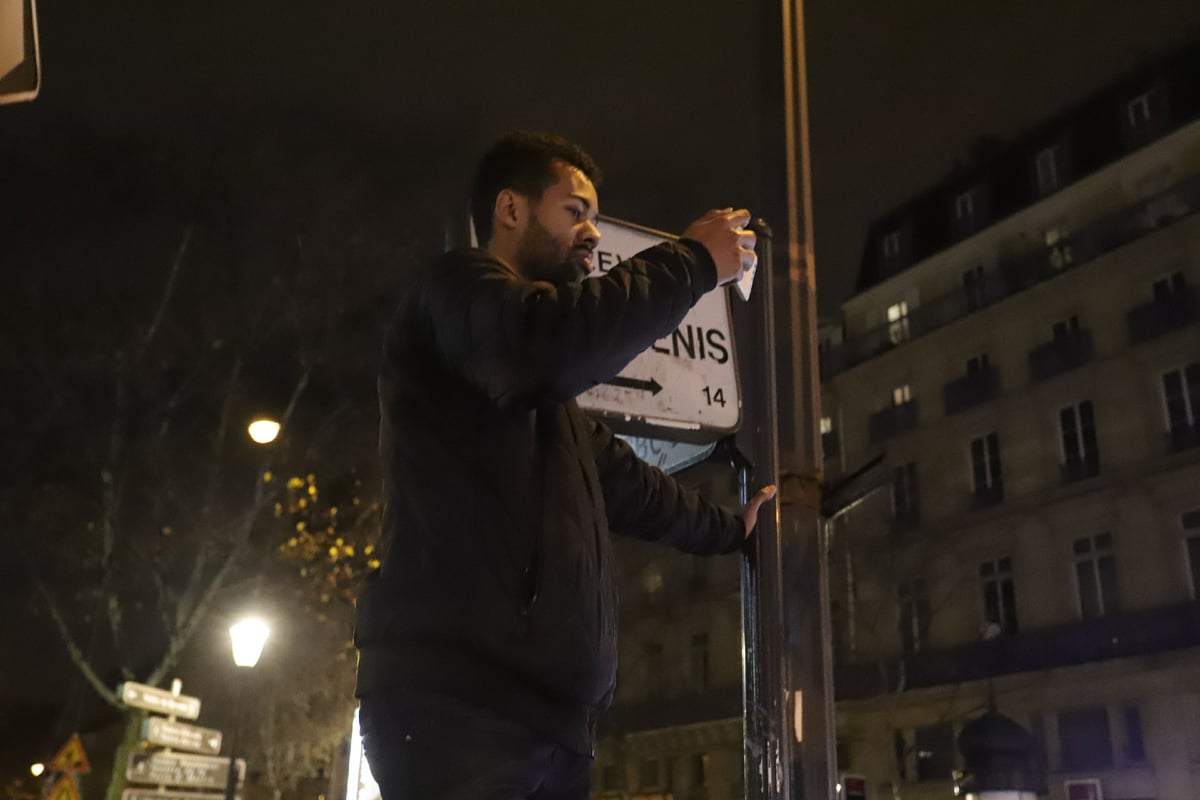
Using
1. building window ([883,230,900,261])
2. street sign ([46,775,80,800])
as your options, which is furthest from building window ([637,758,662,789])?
street sign ([46,775,80,800])

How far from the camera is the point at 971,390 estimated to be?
1180 inches

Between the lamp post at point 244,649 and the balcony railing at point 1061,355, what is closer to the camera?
the lamp post at point 244,649

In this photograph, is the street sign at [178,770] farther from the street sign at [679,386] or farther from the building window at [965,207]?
the building window at [965,207]

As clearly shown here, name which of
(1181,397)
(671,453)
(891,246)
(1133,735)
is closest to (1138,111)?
(1181,397)

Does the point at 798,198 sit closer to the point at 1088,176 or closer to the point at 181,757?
the point at 181,757

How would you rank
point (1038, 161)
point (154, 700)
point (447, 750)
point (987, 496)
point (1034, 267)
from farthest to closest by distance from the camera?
1. point (1038, 161)
2. point (1034, 267)
3. point (987, 496)
4. point (154, 700)
5. point (447, 750)

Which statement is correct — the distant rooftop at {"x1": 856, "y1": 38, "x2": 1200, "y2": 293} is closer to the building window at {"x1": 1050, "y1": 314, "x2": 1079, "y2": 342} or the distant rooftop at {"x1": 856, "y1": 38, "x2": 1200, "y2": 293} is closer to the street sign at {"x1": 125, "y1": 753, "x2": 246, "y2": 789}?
the building window at {"x1": 1050, "y1": 314, "x2": 1079, "y2": 342}

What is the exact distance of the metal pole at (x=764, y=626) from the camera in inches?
113

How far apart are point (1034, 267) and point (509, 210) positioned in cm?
2974

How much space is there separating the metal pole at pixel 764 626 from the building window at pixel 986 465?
27.3 metres

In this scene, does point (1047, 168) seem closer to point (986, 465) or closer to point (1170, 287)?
point (1170, 287)

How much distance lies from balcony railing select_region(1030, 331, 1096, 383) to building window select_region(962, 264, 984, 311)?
8.66 ft

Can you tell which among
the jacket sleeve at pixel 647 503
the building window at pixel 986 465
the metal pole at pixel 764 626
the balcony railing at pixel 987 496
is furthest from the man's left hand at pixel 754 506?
the building window at pixel 986 465

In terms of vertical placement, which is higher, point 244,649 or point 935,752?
point 244,649
